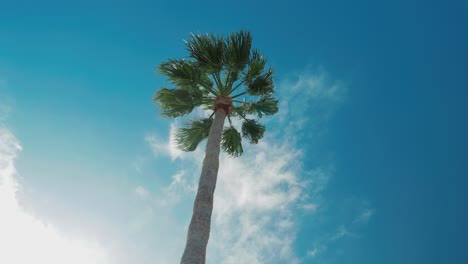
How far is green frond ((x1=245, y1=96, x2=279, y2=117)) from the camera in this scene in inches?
490

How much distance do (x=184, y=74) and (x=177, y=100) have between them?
93 cm

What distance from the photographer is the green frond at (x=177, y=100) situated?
36.8 ft

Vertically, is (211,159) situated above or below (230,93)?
below

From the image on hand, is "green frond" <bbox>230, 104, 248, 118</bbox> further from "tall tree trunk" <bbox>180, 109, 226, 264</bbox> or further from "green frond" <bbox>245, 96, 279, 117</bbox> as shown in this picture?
"tall tree trunk" <bbox>180, 109, 226, 264</bbox>

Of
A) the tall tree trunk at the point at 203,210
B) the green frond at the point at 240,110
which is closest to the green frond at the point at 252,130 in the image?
the green frond at the point at 240,110

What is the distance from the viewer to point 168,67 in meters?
11.1

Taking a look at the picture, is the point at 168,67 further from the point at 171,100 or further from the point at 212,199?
the point at 212,199

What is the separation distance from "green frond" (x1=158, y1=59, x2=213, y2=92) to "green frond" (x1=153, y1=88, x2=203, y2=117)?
234 millimetres

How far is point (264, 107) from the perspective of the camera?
12547 millimetres

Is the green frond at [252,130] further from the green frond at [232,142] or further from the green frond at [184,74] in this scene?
the green frond at [184,74]

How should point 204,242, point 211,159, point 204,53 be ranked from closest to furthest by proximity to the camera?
point 204,242 → point 211,159 → point 204,53

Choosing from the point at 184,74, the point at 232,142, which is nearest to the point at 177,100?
the point at 184,74

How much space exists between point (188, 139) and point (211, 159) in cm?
431

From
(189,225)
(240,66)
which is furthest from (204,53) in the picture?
(189,225)
